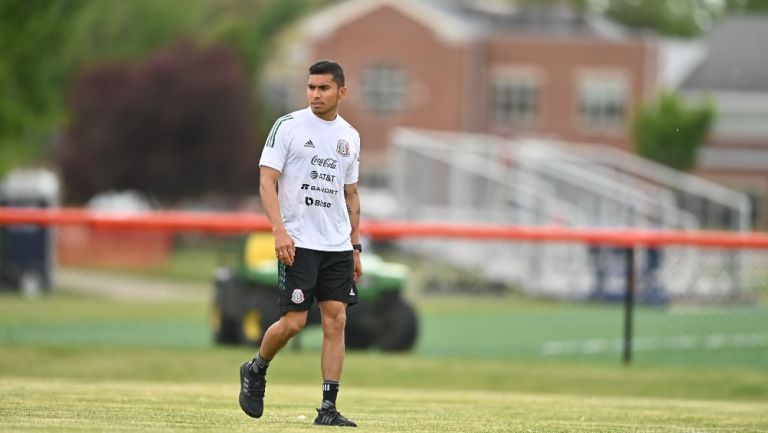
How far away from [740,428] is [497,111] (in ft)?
170

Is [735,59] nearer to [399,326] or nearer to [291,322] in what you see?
[399,326]

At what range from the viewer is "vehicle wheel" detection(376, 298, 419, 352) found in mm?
18500

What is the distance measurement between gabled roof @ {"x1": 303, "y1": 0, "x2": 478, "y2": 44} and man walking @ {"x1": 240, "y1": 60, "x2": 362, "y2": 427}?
1997 inches

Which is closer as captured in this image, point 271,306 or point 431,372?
point 431,372

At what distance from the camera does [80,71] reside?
184ft

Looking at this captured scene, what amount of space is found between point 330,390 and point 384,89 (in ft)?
170

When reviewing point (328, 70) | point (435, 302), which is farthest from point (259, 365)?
point (435, 302)

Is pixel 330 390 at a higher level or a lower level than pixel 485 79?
lower

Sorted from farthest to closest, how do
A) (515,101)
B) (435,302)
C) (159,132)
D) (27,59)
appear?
1. (515,101)
2. (159,132)
3. (27,59)
4. (435,302)

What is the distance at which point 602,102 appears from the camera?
201ft

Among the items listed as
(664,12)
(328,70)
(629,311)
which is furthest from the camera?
(664,12)

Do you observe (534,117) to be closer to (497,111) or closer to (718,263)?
(497,111)

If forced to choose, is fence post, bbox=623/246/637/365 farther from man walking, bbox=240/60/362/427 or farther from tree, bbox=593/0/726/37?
tree, bbox=593/0/726/37

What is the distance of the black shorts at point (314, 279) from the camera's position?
376 inches
